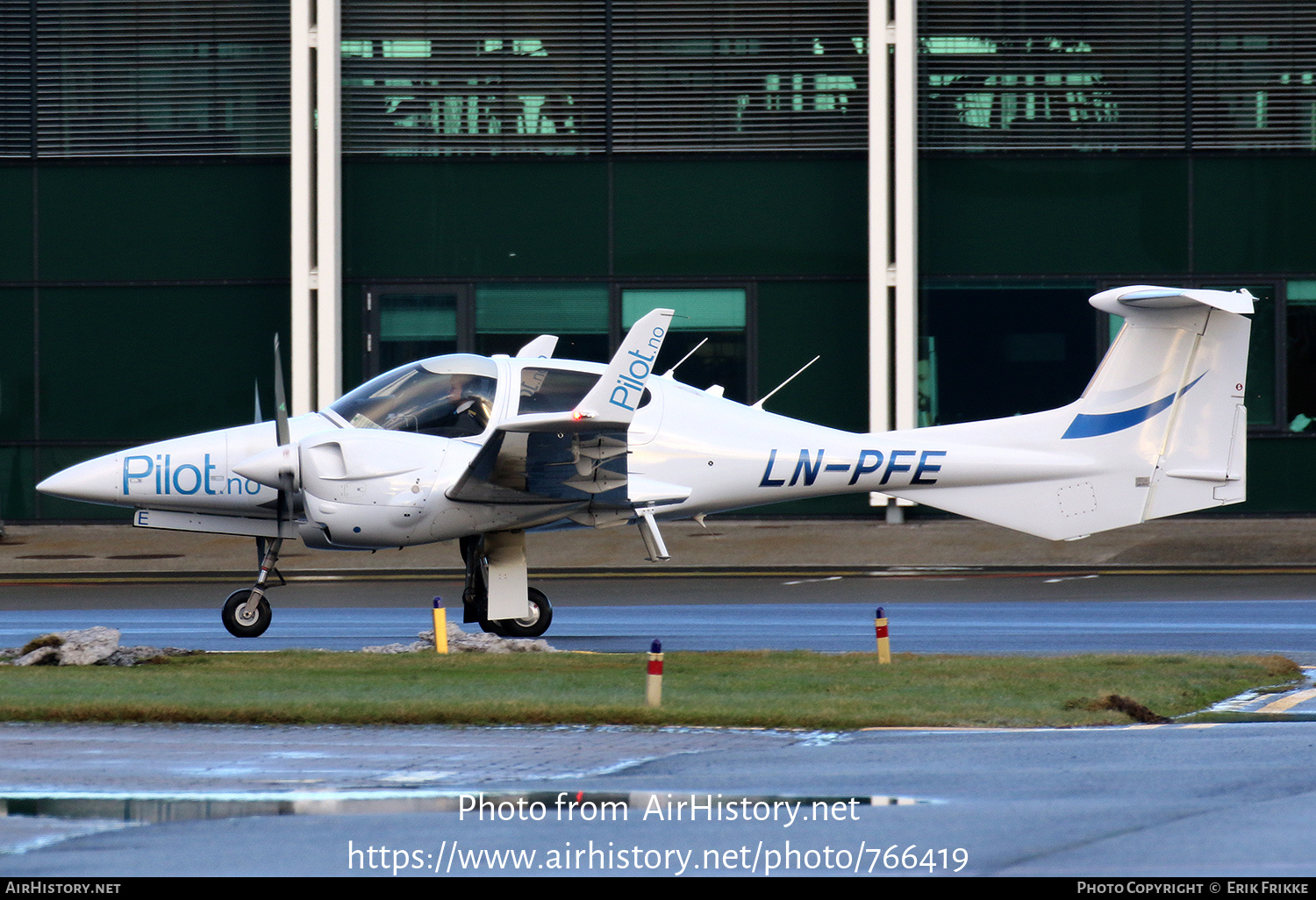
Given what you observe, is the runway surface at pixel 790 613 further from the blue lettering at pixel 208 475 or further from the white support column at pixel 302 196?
the white support column at pixel 302 196

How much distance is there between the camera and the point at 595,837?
6.93 m

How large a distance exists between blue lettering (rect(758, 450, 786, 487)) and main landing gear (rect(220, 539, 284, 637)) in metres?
4.37

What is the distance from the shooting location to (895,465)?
15.6 meters

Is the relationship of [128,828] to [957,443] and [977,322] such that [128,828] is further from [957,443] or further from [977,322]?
[977,322]

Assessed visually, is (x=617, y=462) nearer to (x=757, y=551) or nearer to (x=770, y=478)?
(x=770, y=478)

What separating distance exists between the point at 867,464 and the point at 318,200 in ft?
46.7

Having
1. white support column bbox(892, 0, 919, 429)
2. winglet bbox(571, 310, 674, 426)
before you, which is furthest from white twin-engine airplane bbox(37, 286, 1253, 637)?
white support column bbox(892, 0, 919, 429)

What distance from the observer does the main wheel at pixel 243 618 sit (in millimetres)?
14867

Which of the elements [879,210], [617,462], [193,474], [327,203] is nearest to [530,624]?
[617,462]

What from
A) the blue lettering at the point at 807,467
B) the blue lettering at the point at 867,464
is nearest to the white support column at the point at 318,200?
the blue lettering at the point at 807,467

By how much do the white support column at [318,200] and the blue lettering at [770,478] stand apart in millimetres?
12568

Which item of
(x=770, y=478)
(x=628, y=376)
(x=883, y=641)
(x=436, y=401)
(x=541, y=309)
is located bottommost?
(x=883, y=641)

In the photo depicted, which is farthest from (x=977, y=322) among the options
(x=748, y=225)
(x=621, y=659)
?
(x=621, y=659)

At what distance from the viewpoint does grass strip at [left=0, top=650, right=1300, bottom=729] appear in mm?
10383
